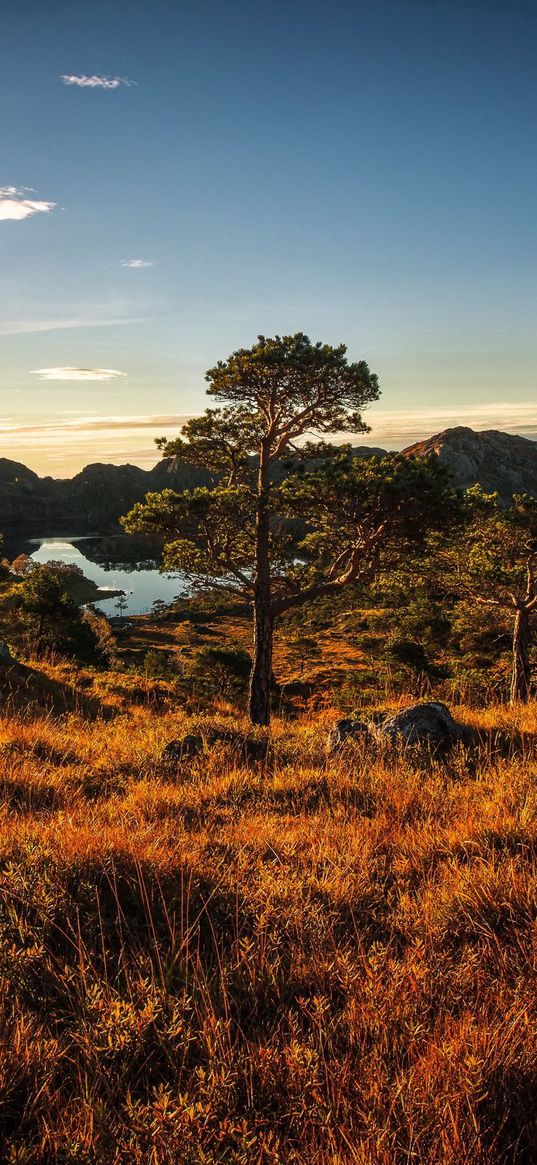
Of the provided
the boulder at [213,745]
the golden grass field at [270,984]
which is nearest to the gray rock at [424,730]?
the boulder at [213,745]

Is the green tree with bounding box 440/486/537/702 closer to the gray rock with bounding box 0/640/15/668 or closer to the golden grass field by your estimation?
the golden grass field

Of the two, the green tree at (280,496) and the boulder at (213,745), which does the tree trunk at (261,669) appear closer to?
the green tree at (280,496)

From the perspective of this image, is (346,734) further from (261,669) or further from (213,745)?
(261,669)

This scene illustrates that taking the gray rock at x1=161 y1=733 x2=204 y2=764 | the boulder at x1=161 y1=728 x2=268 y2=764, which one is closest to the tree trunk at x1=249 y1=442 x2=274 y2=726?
the boulder at x1=161 y1=728 x2=268 y2=764

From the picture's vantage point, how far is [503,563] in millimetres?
17031

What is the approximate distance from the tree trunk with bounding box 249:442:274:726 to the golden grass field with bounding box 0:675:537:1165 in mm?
10818

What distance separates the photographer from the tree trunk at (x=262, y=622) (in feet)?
48.4

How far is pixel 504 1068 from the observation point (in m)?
1.69

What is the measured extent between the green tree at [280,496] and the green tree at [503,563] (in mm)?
3015

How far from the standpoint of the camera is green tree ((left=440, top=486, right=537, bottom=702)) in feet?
50.3

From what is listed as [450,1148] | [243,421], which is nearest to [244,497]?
[243,421]

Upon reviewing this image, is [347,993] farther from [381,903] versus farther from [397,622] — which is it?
[397,622]

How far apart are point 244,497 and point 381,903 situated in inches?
426

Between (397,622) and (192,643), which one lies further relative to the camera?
(192,643)
